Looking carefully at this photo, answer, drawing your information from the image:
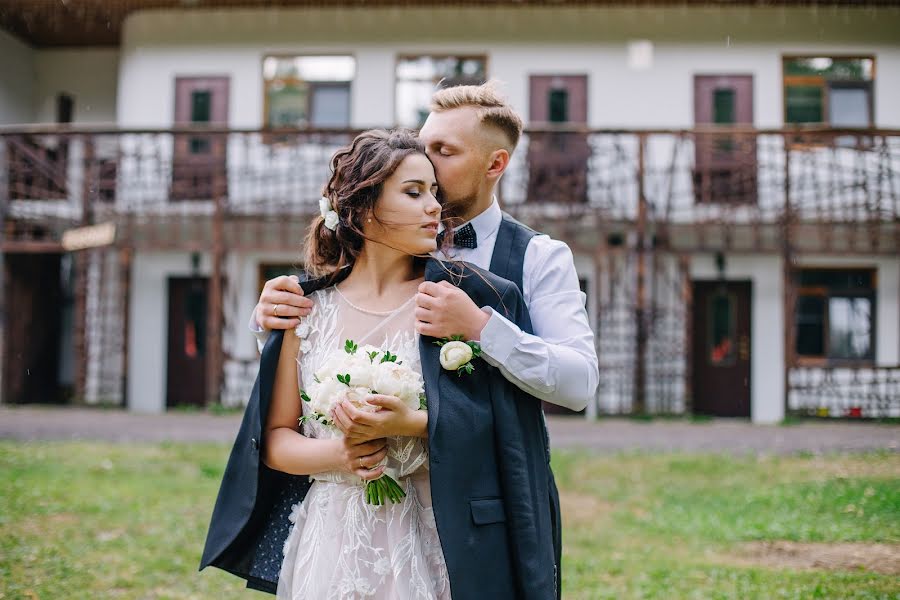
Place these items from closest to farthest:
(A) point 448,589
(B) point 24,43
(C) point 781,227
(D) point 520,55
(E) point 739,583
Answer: (A) point 448,589 < (E) point 739,583 < (C) point 781,227 < (D) point 520,55 < (B) point 24,43

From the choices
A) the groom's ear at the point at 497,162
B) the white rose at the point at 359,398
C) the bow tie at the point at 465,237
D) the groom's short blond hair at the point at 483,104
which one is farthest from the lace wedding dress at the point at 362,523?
the groom's short blond hair at the point at 483,104

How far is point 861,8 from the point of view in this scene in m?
15.9

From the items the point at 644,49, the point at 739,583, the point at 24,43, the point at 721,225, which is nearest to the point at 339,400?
the point at 739,583

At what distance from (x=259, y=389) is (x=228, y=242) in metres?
14.1

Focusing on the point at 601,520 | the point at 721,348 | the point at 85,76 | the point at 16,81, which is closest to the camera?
the point at 601,520

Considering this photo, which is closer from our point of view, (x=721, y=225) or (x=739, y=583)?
(x=739, y=583)

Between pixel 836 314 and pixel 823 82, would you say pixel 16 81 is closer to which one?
pixel 823 82

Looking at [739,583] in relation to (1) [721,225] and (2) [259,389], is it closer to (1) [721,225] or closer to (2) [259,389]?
(2) [259,389]

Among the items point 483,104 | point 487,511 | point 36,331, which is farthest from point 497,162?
point 36,331

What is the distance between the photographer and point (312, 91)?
16438mm

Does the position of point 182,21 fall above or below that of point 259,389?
above

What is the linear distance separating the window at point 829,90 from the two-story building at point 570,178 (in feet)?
0.13

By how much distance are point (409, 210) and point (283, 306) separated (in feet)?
1.54

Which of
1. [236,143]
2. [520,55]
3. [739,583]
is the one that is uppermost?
[520,55]
